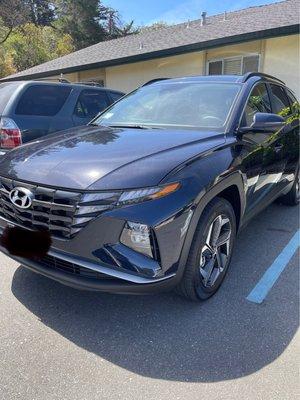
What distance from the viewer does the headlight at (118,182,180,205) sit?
85.7 inches

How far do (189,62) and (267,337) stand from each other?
11139 millimetres

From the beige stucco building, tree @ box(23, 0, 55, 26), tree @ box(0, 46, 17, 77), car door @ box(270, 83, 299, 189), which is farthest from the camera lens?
tree @ box(23, 0, 55, 26)

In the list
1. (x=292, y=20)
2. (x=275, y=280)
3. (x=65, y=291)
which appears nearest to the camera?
(x=65, y=291)

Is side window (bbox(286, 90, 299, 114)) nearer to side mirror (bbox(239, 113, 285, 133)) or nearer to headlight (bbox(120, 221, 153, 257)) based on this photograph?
side mirror (bbox(239, 113, 285, 133))

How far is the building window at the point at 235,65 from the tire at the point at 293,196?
260 inches

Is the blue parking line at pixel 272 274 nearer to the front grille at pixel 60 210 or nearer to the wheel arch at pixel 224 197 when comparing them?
the wheel arch at pixel 224 197

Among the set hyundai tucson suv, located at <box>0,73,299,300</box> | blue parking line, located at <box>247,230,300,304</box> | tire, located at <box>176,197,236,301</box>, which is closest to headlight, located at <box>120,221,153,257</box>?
hyundai tucson suv, located at <box>0,73,299,300</box>

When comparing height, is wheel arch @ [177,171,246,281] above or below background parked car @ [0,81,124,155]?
below

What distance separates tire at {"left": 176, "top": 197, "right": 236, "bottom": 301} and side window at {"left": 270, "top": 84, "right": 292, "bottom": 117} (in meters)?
2.08

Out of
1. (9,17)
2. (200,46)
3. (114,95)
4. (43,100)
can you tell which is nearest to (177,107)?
(43,100)

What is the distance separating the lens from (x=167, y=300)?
113 inches

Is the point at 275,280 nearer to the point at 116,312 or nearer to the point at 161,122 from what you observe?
the point at 116,312

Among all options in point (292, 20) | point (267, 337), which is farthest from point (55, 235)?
point (292, 20)

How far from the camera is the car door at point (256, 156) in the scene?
3.17m
